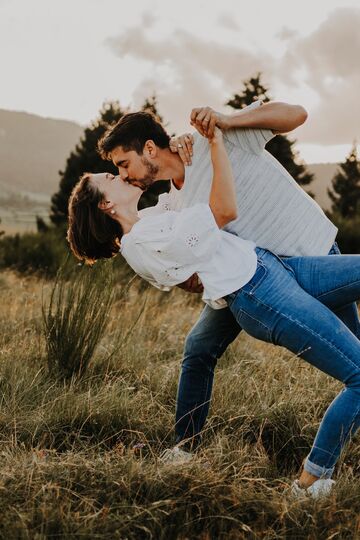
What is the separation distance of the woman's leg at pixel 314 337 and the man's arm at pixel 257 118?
0.64 m

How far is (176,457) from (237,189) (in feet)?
4.04

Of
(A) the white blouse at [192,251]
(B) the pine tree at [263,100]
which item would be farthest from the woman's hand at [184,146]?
(B) the pine tree at [263,100]

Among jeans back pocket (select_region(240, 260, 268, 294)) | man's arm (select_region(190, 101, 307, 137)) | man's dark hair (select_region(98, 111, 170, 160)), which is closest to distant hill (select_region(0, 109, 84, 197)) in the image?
man's dark hair (select_region(98, 111, 170, 160))

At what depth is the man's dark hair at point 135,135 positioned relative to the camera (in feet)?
9.91

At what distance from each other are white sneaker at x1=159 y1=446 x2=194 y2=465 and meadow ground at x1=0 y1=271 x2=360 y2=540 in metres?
0.05

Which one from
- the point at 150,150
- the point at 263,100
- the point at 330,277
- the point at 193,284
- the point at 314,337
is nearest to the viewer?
the point at 314,337

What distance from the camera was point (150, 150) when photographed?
3.00 m

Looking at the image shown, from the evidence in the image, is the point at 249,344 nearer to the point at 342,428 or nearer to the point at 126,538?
the point at 342,428

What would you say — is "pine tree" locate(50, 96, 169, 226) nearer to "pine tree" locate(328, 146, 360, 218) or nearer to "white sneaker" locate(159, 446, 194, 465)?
"pine tree" locate(328, 146, 360, 218)

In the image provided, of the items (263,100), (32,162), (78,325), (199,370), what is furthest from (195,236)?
(32,162)

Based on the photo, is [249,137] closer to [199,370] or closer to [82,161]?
[199,370]

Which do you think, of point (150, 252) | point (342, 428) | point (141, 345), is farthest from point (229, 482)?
point (141, 345)

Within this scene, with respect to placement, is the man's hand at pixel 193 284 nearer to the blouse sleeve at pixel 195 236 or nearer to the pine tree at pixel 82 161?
the blouse sleeve at pixel 195 236

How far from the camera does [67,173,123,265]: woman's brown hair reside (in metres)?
2.89
